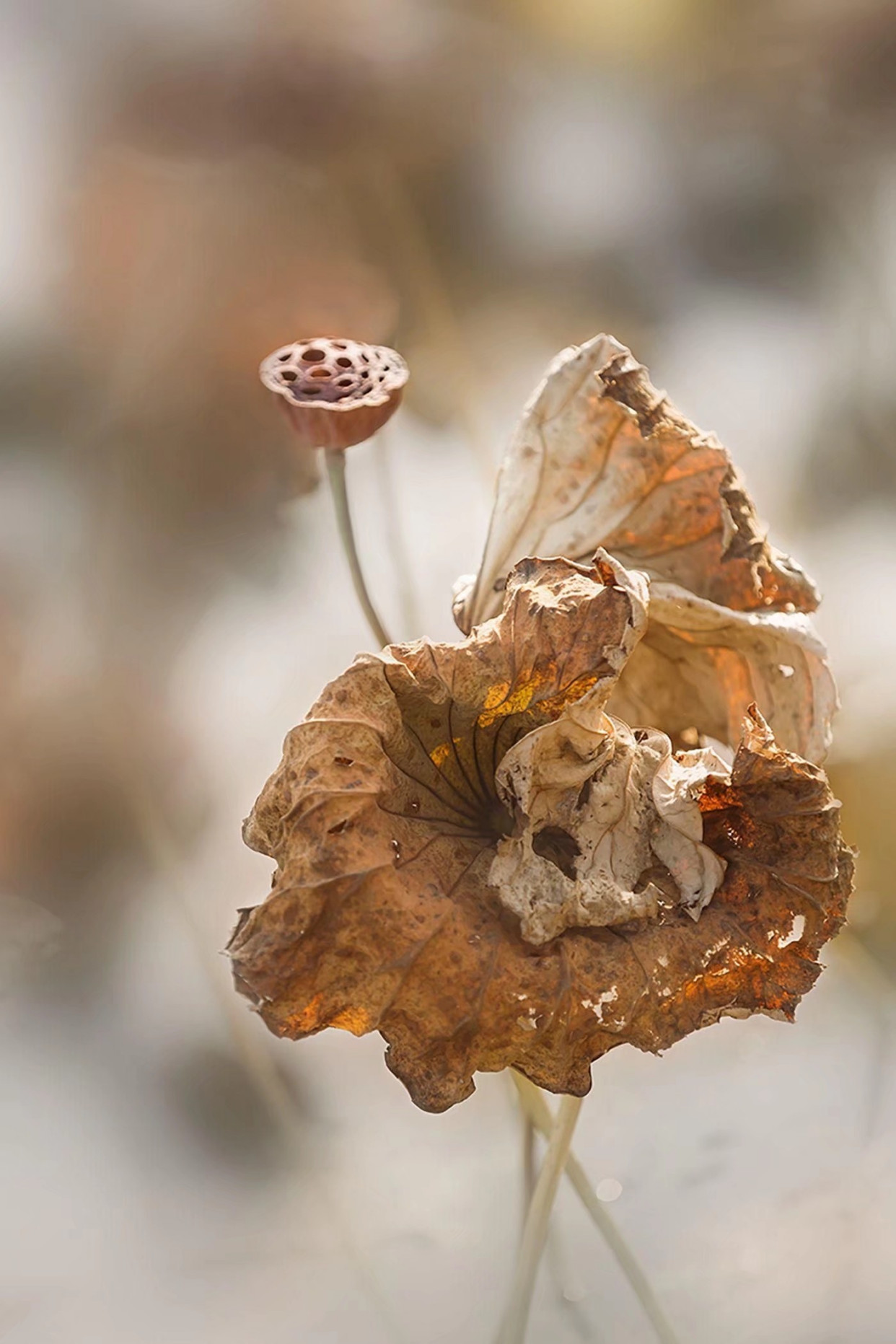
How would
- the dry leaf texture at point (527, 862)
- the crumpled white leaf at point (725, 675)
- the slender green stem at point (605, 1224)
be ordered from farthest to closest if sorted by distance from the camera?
the slender green stem at point (605, 1224) < the crumpled white leaf at point (725, 675) < the dry leaf texture at point (527, 862)

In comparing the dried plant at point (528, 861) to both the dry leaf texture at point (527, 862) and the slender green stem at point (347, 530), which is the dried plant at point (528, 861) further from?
the slender green stem at point (347, 530)

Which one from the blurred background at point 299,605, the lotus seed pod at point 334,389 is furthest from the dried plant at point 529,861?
the blurred background at point 299,605

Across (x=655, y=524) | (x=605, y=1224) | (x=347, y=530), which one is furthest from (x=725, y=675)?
(x=605, y=1224)

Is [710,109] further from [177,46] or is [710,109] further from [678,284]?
[177,46]

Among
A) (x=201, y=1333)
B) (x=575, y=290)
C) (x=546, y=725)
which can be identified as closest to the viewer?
(x=546, y=725)

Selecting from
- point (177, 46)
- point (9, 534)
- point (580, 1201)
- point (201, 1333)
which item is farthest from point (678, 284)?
point (201, 1333)

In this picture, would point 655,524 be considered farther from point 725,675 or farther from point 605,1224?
point 605,1224

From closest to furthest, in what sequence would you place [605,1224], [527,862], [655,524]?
[527,862]
[655,524]
[605,1224]
